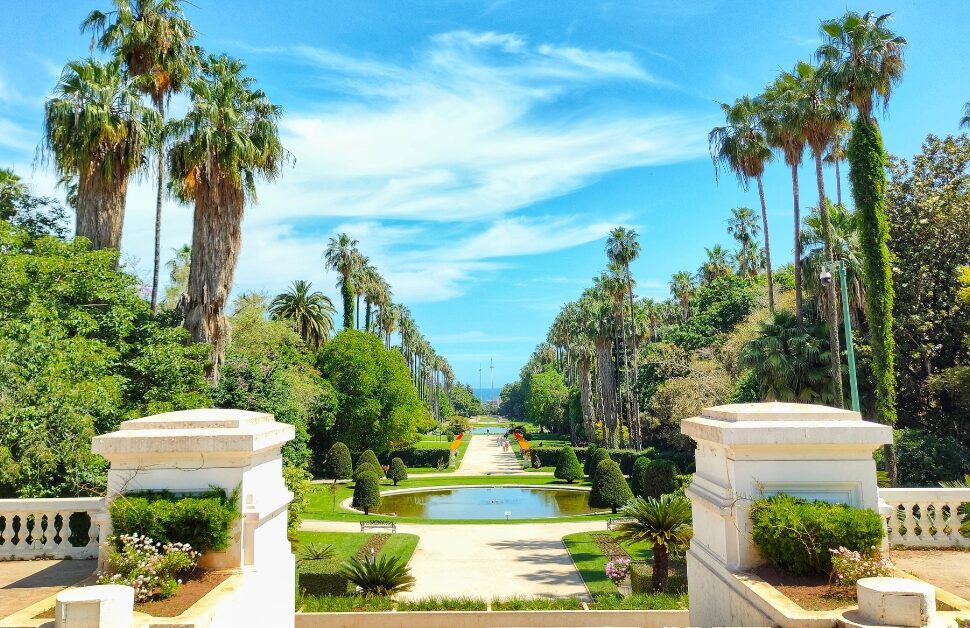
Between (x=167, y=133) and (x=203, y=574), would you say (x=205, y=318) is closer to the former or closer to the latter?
(x=167, y=133)

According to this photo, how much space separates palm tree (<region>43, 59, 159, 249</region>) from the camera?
69.5 ft

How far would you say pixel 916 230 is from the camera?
28828 millimetres

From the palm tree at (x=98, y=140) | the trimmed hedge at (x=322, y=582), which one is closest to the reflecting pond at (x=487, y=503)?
the trimmed hedge at (x=322, y=582)

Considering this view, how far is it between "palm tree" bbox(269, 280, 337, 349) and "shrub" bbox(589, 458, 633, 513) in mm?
31962

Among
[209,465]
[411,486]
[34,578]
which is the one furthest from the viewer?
[411,486]

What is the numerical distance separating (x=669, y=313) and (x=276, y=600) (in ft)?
269

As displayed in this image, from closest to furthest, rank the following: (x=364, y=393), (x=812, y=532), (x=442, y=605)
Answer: (x=812, y=532) < (x=442, y=605) < (x=364, y=393)

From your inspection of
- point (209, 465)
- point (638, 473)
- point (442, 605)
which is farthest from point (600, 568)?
point (209, 465)

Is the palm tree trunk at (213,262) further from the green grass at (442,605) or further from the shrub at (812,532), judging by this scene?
the shrub at (812,532)

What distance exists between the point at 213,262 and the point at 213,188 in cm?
261

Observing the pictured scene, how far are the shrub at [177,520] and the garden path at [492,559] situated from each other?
9.95 metres

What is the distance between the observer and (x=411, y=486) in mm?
41531

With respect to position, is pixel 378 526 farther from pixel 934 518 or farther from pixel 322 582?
pixel 934 518

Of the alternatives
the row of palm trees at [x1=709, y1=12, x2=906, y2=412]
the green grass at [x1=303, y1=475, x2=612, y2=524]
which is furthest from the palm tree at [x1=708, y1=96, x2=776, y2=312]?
the green grass at [x1=303, y1=475, x2=612, y2=524]
